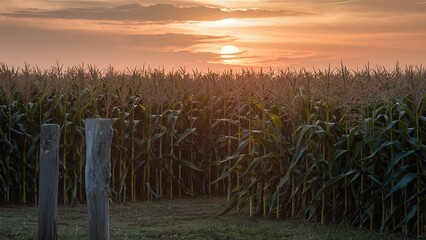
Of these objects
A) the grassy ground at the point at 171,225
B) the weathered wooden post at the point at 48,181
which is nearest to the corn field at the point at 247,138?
the grassy ground at the point at 171,225

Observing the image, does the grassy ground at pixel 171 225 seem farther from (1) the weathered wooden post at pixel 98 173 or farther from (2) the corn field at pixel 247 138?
(1) the weathered wooden post at pixel 98 173

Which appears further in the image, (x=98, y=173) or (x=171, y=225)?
(x=171, y=225)

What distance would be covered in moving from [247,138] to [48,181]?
4969mm

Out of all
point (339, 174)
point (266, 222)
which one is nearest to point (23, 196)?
point (266, 222)

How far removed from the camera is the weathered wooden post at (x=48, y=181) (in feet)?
33.4

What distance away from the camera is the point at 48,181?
1024 centimetres

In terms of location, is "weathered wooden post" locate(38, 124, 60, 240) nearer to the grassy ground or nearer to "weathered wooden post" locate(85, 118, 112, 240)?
the grassy ground

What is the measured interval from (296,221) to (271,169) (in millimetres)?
986

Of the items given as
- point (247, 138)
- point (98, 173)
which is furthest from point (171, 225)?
point (98, 173)

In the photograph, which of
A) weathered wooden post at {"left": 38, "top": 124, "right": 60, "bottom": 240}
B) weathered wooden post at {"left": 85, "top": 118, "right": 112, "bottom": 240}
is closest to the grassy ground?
weathered wooden post at {"left": 38, "top": 124, "right": 60, "bottom": 240}

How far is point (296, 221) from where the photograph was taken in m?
12.6

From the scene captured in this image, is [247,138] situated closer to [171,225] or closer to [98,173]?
[171,225]

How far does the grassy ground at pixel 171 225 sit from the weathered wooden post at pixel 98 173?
2.40 meters

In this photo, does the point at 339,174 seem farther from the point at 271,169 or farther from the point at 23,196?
the point at 23,196
